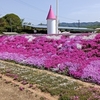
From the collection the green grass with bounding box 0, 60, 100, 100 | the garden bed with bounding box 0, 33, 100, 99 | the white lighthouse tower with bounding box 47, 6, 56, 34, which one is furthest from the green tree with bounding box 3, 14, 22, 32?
the green grass with bounding box 0, 60, 100, 100

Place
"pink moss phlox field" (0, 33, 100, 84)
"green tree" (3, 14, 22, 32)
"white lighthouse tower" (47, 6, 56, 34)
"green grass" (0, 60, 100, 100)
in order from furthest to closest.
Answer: "green tree" (3, 14, 22, 32), "white lighthouse tower" (47, 6, 56, 34), "pink moss phlox field" (0, 33, 100, 84), "green grass" (0, 60, 100, 100)

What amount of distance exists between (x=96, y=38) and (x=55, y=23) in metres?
13.1

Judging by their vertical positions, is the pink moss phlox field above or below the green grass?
above

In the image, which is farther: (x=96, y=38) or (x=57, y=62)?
(x=96, y=38)

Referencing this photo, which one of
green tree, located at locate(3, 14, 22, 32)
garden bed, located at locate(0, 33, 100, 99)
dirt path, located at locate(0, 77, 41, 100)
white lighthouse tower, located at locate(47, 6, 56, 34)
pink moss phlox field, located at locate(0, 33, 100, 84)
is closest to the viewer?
dirt path, located at locate(0, 77, 41, 100)

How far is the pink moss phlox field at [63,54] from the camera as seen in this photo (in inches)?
312

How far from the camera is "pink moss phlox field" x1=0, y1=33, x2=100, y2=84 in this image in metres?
7.92

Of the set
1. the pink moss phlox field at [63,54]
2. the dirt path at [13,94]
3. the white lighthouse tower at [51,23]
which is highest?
the white lighthouse tower at [51,23]

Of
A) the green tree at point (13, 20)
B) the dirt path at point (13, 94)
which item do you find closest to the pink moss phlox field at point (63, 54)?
the dirt path at point (13, 94)

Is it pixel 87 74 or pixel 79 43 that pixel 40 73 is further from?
pixel 79 43

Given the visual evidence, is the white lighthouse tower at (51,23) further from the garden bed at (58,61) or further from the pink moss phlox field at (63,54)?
the garden bed at (58,61)

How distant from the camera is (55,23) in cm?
2455

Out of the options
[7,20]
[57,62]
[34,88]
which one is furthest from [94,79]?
[7,20]

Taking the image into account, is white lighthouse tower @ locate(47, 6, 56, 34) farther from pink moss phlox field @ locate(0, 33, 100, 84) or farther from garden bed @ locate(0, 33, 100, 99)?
garden bed @ locate(0, 33, 100, 99)
